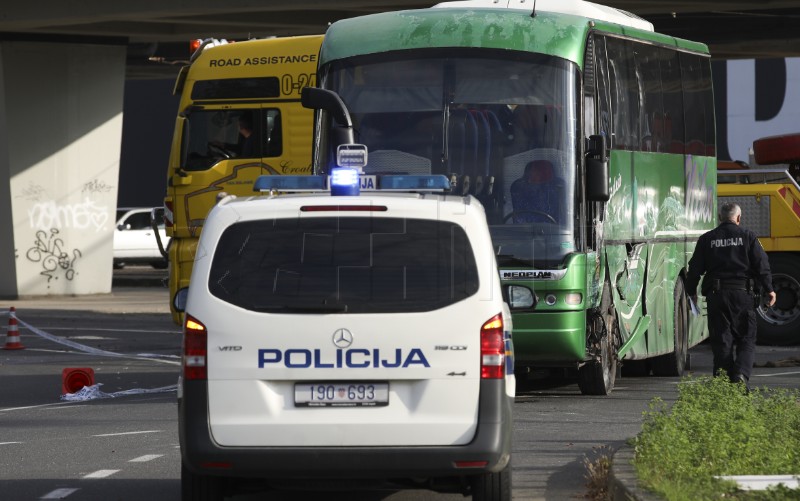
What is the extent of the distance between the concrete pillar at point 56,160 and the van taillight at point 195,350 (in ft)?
84.2

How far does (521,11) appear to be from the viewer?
1428 cm

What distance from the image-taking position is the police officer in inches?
532

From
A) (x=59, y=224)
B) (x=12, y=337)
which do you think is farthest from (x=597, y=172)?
(x=59, y=224)

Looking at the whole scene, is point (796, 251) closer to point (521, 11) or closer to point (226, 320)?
point (521, 11)

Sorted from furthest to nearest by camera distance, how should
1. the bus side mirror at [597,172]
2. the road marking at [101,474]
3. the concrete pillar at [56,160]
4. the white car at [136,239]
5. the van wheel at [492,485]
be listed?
the white car at [136,239], the concrete pillar at [56,160], the bus side mirror at [597,172], the road marking at [101,474], the van wheel at [492,485]

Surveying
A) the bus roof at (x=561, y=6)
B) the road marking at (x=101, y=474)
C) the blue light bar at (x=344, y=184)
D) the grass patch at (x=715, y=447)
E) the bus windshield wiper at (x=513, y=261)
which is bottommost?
the road marking at (x=101, y=474)

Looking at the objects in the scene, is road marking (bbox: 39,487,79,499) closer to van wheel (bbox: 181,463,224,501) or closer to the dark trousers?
van wheel (bbox: 181,463,224,501)

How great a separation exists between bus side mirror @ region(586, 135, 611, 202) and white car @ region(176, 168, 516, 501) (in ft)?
20.0

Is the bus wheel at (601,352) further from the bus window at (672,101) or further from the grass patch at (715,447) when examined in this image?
the grass patch at (715,447)

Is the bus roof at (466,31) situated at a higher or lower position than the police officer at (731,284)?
higher

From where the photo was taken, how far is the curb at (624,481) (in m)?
7.61

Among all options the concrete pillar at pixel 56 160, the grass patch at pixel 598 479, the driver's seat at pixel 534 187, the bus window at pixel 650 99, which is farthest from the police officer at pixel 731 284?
the concrete pillar at pixel 56 160

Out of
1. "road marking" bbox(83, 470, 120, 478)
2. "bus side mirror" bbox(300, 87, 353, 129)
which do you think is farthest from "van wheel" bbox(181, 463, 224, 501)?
"bus side mirror" bbox(300, 87, 353, 129)

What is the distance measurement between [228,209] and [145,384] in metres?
9.32
